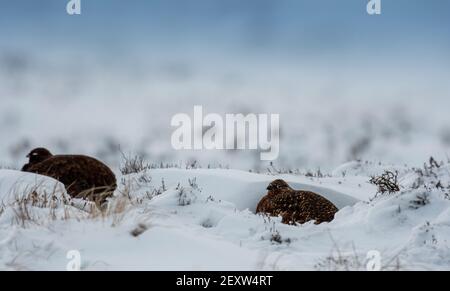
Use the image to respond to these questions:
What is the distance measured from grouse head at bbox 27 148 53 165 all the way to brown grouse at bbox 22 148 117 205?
0.17 m

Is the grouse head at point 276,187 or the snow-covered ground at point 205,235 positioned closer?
the snow-covered ground at point 205,235

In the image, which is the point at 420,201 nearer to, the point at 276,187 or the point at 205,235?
the point at 276,187

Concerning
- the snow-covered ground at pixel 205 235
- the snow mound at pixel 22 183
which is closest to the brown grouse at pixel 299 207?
the snow-covered ground at pixel 205 235

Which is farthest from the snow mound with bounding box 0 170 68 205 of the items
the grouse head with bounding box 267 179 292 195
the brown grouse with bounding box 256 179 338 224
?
the grouse head with bounding box 267 179 292 195

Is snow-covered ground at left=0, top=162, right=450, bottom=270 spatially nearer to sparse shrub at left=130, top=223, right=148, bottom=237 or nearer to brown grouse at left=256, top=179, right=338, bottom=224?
sparse shrub at left=130, top=223, right=148, bottom=237

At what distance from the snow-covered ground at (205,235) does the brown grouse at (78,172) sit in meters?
0.77

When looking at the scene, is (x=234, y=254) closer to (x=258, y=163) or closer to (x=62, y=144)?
(x=258, y=163)

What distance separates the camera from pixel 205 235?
15.5 feet

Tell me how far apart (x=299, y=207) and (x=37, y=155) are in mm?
4065

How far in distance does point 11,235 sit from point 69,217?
51 centimetres

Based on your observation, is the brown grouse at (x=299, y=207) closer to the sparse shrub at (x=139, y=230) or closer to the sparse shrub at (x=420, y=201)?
the sparse shrub at (x=420, y=201)

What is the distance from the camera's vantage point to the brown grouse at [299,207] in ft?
23.1

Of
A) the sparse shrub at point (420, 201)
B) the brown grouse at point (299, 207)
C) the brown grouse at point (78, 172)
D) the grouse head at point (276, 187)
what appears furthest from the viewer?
the brown grouse at point (78, 172)

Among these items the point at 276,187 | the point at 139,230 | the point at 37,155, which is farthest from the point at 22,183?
the point at 276,187
